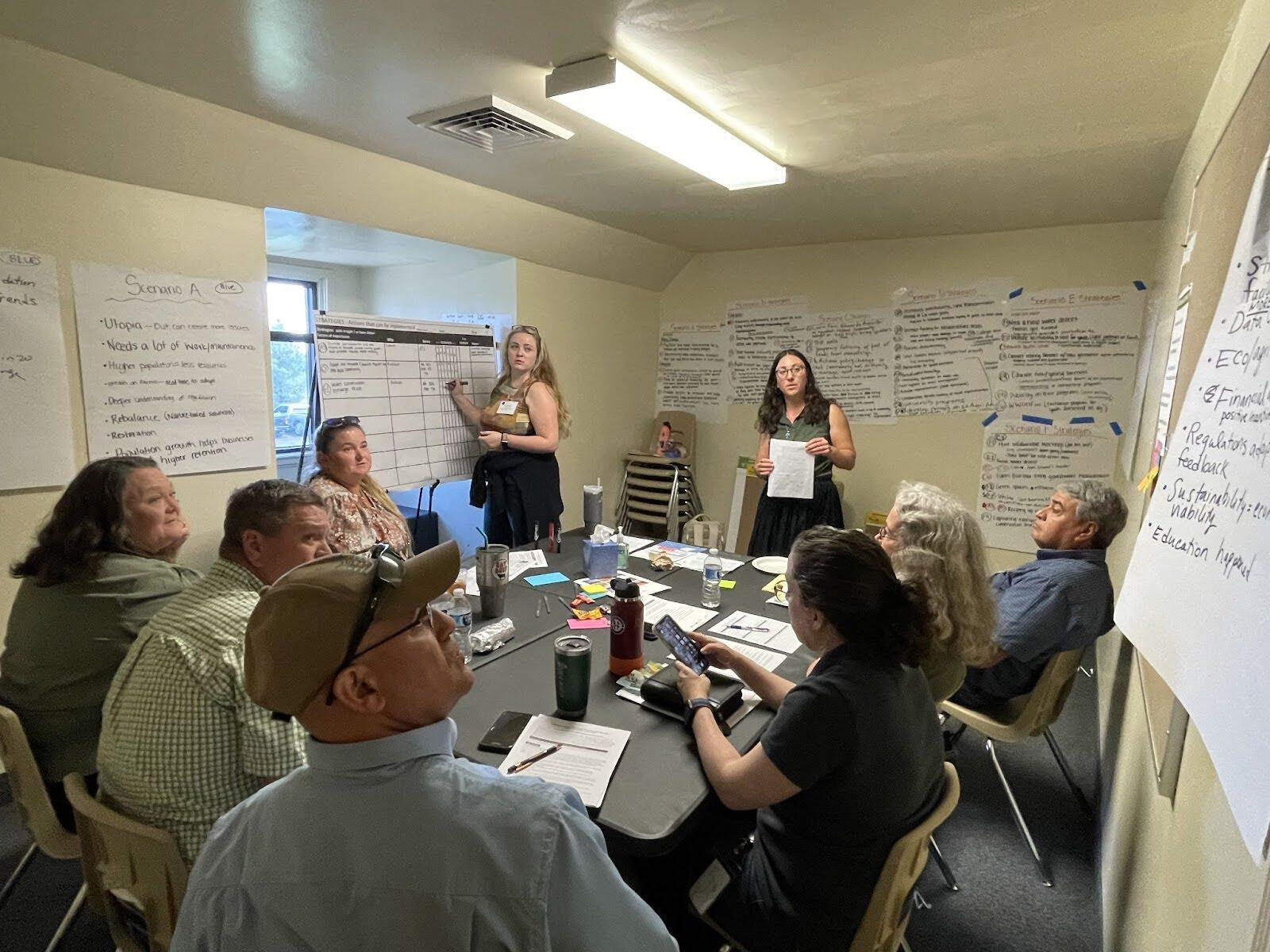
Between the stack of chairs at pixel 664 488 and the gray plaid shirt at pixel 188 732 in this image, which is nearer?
the gray plaid shirt at pixel 188 732

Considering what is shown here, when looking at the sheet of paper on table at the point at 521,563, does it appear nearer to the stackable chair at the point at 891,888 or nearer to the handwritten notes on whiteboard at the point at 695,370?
the stackable chair at the point at 891,888

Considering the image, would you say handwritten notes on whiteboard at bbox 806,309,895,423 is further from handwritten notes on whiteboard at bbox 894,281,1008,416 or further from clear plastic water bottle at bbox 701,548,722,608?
clear plastic water bottle at bbox 701,548,722,608

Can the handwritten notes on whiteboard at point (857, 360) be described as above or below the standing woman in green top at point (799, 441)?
above

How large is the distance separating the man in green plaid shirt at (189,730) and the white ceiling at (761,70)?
57.9 inches

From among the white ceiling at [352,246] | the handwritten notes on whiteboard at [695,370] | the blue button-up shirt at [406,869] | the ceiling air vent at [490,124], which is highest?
the ceiling air vent at [490,124]

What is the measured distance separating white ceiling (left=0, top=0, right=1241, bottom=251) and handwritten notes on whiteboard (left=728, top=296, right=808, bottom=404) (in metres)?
1.72

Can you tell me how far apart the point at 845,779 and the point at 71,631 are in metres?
1.74

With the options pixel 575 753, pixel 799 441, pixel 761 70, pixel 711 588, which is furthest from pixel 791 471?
pixel 575 753

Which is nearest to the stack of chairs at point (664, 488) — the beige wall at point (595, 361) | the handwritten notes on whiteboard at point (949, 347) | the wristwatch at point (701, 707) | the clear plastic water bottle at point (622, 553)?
the beige wall at point (595, 361)

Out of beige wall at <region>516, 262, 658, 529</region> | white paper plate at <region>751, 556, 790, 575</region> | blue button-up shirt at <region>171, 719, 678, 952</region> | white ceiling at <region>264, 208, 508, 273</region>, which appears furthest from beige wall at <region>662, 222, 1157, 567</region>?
blue button-up shirt at <region>171, 719, 678, 952</region>

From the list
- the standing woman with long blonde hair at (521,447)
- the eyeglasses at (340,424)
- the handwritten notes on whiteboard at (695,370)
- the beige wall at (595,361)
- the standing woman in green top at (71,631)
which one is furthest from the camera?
the handwritten notes on whiteboard at (695,370)

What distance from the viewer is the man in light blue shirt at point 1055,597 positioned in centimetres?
203

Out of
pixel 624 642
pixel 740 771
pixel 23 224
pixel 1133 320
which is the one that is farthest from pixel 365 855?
pixel 1133 320

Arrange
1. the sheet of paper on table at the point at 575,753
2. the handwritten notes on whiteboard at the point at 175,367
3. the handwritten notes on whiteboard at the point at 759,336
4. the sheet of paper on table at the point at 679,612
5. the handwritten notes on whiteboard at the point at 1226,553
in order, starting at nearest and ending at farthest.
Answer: the handwritten notes on whiteboard at the point at 1226,553 → the sheet of paper on table at the point at 575,753 → the sheet of paper on table at the point at 679,612 → the handwritten notes on whiteboard at the point at 175,367 → the handwritten notes on whiteboard at the point at 759,336
